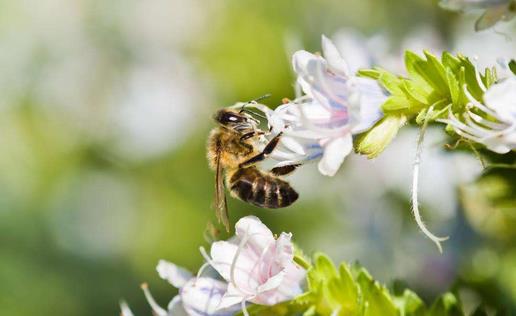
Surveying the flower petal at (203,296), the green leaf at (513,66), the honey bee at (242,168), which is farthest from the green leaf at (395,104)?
the honey bee at (242,168)

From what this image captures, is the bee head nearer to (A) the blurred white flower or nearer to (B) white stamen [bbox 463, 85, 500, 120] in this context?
(A) the blurred white flower

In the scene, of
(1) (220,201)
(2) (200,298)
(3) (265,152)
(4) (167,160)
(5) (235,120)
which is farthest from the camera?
(4) (167,160)

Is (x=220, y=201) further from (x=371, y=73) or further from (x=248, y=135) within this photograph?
(x=371, y=73)

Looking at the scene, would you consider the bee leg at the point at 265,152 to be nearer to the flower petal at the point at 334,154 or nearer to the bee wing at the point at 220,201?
the bee wing at the point at 220,201

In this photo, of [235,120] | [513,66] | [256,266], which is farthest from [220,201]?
[513,66]

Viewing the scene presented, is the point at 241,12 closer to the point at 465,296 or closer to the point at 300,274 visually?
the point at 465,296

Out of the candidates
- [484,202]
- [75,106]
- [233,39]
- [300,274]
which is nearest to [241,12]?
[233,39]

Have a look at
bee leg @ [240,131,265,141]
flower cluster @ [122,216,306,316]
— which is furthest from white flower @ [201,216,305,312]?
bee leg @ [240,131,265,141]
